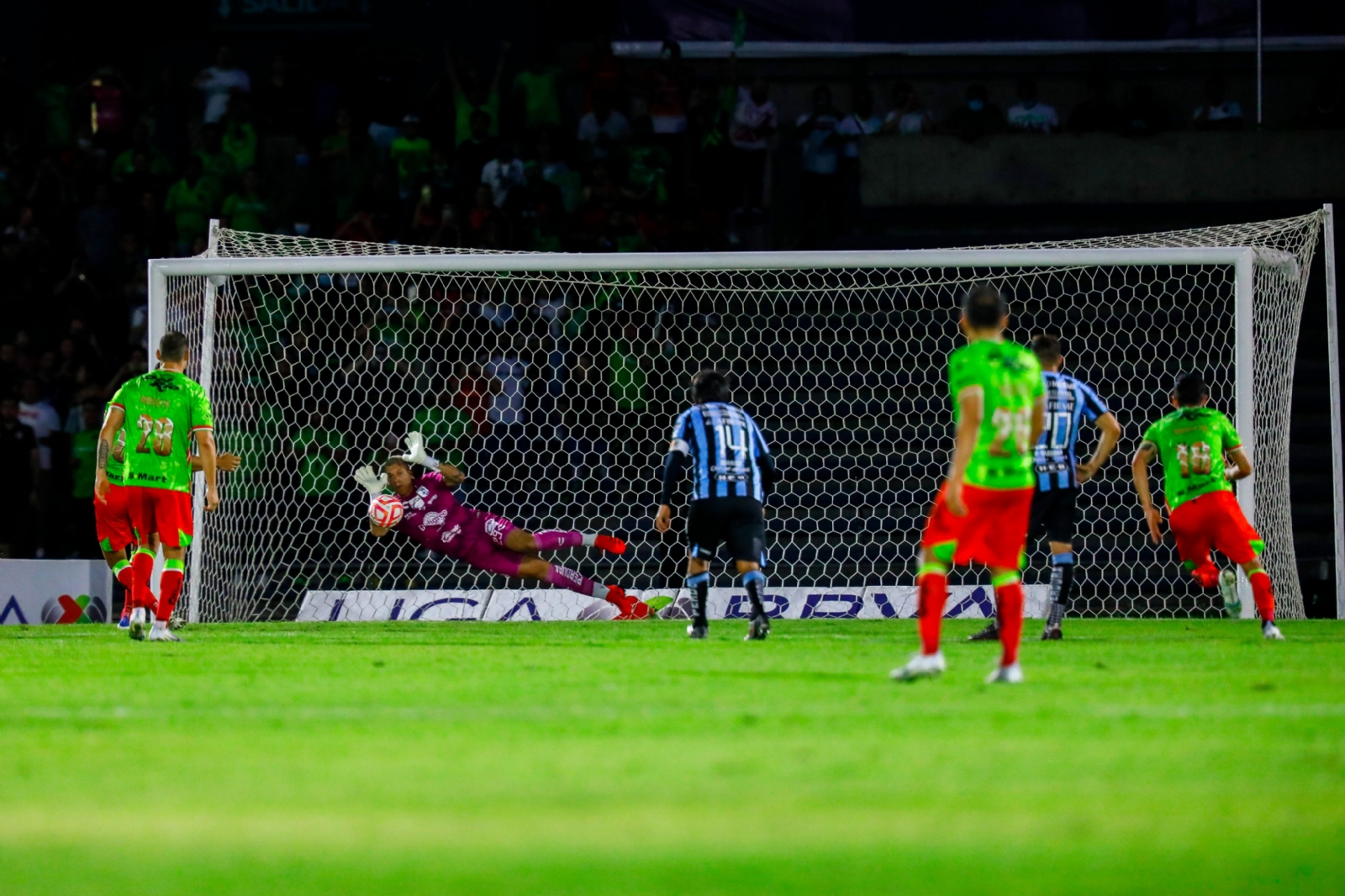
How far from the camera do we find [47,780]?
4.95 m

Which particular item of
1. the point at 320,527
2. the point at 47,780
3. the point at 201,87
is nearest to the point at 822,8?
the point at 201,87

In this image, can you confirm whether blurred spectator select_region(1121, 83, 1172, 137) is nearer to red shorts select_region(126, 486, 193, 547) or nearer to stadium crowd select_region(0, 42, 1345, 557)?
stadium crowd select_region(0, 42, 1345, 557)

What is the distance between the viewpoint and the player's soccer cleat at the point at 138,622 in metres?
11.3

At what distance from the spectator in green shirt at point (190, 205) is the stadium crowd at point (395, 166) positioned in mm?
21

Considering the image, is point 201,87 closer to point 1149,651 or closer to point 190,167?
point 190,167

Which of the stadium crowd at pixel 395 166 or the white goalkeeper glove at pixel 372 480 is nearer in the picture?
the white goalkeeper glove at pixel 372 480

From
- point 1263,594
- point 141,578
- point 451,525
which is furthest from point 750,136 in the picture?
point 141,578

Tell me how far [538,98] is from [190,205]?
167 inches

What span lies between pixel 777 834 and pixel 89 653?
7266 mm

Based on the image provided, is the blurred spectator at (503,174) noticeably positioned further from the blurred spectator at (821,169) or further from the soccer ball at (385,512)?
the soccer ball at (385,512)

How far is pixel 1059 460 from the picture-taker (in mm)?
10930

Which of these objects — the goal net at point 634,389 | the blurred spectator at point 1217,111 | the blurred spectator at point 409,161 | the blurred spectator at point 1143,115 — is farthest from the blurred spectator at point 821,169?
the blurred spectator at point 409,161

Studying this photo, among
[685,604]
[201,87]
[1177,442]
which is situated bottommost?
[685,604]

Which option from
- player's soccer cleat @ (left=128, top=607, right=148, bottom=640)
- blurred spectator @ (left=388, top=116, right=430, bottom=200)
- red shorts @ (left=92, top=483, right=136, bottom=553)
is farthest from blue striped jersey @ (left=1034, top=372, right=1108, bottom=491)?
blurred spectator @ (left=388, top=116, right=430, bottom=200)
